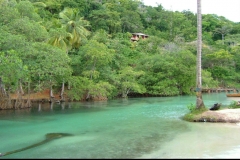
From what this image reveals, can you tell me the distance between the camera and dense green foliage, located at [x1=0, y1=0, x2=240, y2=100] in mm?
23094

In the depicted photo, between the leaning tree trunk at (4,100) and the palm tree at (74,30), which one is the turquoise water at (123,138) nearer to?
the leaning tree trunk at (4,100)

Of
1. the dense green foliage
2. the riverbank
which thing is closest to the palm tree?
the dense green foliage

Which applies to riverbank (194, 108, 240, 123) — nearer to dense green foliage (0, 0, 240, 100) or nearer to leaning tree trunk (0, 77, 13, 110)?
dense green foliage (0, 0, 240, 100)

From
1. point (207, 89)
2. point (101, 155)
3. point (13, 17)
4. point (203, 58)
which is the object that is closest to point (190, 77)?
point (207, 89)

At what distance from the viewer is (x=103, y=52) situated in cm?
3209

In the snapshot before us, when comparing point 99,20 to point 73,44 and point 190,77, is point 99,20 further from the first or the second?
point 190,77

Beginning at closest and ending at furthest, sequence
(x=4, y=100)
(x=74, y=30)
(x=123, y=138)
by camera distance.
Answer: (x=123, y=138)
(x=4, y=100)
(x=74, y=30)

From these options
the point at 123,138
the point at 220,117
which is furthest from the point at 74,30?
the point at 123,138

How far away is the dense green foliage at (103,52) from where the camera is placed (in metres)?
23.1

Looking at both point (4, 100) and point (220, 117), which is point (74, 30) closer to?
point (4, 100)

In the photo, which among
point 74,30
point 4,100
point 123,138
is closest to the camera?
point 123,138

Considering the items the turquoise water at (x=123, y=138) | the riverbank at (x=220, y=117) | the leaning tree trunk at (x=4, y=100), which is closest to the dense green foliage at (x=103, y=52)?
the leaning tree trunk at (x=4, y=100)

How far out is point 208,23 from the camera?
2945 inches

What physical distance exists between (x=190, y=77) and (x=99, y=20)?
73.9 feet
